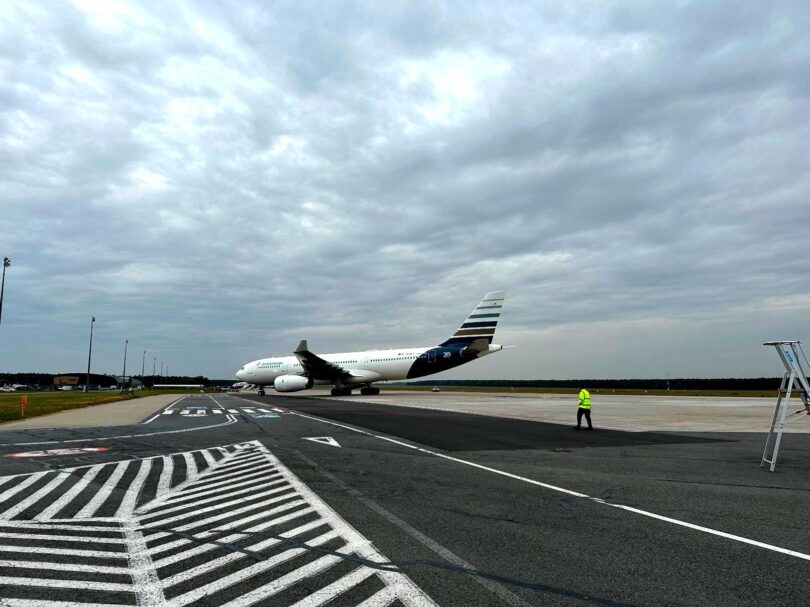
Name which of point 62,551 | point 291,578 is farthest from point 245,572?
point 62,551

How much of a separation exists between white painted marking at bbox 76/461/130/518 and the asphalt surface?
49 millimetres

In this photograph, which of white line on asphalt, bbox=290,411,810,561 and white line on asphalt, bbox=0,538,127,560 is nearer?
white line on asphalt, bbox=0,538,127,560

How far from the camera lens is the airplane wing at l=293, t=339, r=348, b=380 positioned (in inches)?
2124

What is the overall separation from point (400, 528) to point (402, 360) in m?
49.1

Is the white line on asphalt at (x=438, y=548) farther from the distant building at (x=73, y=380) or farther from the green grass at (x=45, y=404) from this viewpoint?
the distant building at (x=73, y=380)

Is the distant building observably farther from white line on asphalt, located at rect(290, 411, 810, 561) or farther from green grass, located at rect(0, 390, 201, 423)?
white line on asphalt, located at rect(290, 411, 810, 561)

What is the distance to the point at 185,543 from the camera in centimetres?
617

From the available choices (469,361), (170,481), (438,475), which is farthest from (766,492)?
(469,361)

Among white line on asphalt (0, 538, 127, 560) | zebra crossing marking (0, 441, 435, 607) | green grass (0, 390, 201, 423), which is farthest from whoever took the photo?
green grass (0, 390, 201, 423)

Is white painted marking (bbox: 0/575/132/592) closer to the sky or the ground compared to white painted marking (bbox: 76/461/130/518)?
closer to the ground

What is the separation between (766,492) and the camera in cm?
923

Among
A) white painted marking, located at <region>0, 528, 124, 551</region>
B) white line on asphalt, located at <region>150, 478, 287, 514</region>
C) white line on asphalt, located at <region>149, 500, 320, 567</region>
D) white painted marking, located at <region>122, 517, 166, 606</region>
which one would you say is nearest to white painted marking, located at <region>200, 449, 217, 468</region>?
white line on asphalt, located at <region>150, 478, 287, 514</region>

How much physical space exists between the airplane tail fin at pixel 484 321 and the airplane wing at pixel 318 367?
11.3m

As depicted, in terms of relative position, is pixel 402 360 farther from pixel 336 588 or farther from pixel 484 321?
pixel 336 588
